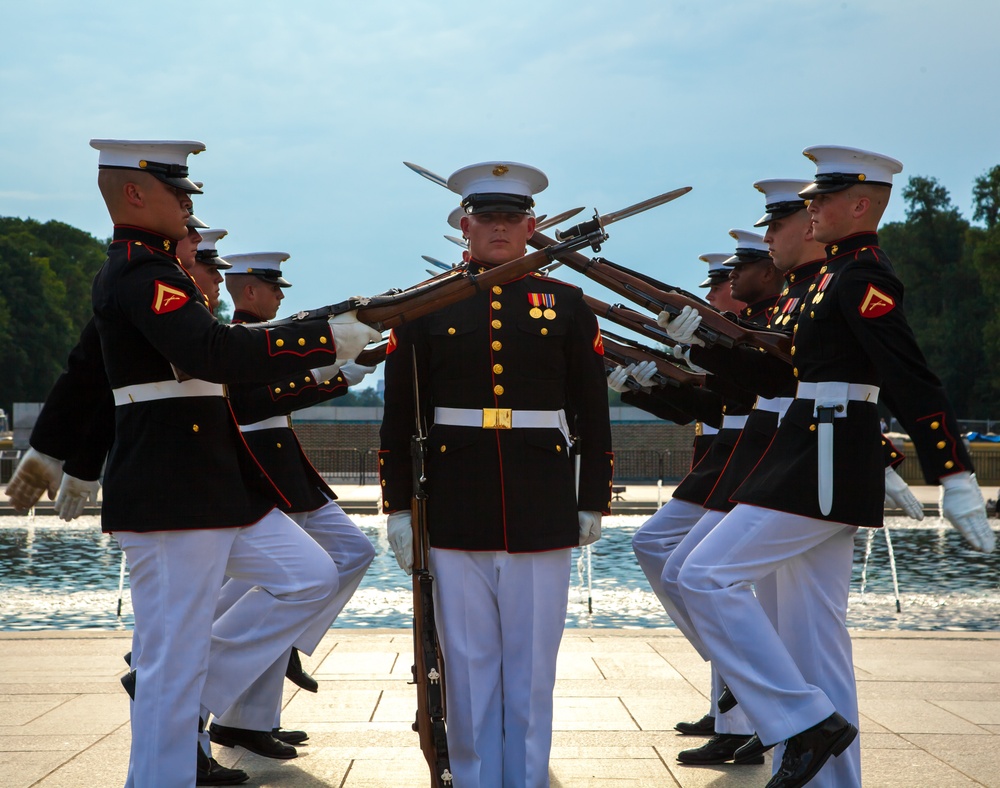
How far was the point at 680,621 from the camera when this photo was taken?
18.7 feet

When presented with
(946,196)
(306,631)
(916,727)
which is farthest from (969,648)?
(946,196)

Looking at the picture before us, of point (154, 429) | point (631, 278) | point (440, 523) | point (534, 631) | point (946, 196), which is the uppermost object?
point (946, 196)

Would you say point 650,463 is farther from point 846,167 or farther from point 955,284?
point 955,284

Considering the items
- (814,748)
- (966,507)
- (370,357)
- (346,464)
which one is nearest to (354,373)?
(370,357)

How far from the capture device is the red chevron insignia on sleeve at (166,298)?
13.1 feet

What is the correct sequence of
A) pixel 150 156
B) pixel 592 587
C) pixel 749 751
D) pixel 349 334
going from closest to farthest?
pixel 349 334 < pixel 150 156 < pixel 749 751 < pixel 592 587

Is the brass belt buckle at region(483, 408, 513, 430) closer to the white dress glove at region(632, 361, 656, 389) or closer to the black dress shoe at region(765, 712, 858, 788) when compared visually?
the black dress shoe at region(765, 712, 858, 788)

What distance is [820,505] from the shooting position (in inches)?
171

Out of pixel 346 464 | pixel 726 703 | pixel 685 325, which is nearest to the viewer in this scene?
pixel 685 325

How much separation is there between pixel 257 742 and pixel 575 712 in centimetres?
162

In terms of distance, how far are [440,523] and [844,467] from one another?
4.89ft

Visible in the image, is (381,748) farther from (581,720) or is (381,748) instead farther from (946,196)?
(946,196)

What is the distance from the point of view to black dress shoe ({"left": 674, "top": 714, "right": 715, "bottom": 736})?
571 cm

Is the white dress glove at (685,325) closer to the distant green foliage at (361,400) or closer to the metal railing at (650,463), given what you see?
the metal railing at (650,463)
